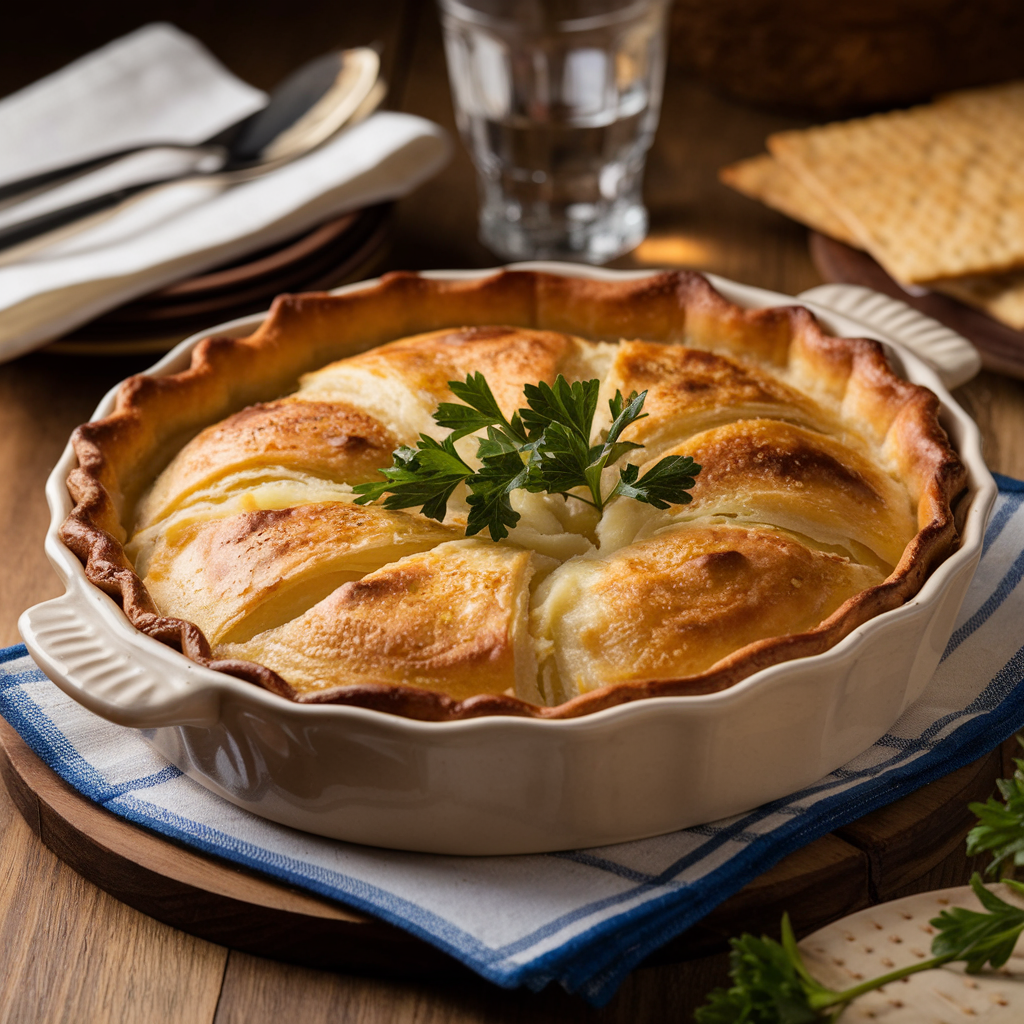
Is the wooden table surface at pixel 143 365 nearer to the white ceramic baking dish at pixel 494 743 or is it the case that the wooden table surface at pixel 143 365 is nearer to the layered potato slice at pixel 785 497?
the white ceramic baking dish at pixel 494 743

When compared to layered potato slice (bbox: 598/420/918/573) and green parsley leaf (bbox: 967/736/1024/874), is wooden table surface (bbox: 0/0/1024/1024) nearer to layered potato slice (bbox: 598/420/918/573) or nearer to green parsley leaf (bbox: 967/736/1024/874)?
green parsley leaf (bbox: 967/736/1024/874)

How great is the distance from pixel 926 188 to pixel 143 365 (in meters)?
2.50

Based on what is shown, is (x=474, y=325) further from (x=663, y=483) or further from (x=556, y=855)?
(x=556, y=855)

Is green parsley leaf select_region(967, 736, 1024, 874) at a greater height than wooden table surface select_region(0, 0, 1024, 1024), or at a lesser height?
greater

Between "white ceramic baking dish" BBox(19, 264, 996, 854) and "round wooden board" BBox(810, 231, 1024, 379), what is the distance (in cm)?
144

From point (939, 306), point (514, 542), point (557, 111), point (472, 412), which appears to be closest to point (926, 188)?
point (939, 306)

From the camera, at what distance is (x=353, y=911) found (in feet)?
6.75

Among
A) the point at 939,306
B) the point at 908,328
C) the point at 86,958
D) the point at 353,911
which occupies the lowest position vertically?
the point at 939,306

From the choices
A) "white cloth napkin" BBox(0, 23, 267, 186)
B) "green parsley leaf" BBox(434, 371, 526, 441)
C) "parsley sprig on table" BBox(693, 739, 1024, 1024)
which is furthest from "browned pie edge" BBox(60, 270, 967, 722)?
"white cloth napkin" BBox(0, 23, 267, 186)

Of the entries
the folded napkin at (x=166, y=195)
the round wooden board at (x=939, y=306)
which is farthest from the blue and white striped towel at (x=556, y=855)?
the folded napkin at (x=166, y=195)

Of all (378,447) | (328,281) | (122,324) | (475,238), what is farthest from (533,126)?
(378,447)

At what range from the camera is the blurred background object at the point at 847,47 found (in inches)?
176

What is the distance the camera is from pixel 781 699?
208cm

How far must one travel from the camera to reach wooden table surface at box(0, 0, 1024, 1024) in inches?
81.3
